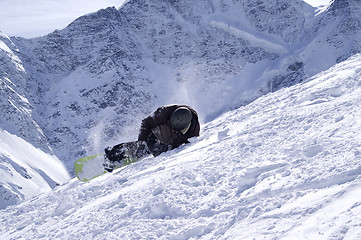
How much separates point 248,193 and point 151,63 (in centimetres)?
6600

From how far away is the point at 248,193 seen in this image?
4.15m

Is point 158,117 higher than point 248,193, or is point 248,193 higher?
point 158,117

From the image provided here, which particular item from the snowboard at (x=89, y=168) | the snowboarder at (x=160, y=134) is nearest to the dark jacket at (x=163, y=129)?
the snowboarder at (x=160, y=134)

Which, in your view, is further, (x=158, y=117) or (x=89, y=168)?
(x=89, y=168)

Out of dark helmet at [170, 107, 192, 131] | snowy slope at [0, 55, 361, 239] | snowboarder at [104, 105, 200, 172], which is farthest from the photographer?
snowboarder at [104, 105, 200, 172]

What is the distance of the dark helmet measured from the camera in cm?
855

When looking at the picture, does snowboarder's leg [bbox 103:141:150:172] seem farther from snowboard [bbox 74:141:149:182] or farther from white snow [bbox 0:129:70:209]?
white snow [bbox 0:129:70:209]

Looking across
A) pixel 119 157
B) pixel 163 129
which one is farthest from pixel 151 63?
pixel 163 129

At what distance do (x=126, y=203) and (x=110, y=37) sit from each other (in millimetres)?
67293

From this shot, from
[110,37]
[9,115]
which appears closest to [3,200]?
[9,115]

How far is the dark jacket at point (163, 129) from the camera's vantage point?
29.1ft

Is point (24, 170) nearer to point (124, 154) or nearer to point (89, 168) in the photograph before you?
point (89, 168)

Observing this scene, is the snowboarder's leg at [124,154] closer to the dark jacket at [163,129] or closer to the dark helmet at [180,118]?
the dark jacket at [163,129]

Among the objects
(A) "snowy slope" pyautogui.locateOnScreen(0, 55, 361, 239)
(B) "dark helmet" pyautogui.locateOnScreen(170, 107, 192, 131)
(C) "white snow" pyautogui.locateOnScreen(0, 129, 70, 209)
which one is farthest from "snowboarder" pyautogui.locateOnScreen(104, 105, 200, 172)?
(C) "white snow" pyautogui.locateOnScreen(0, 129, 70, 209)
